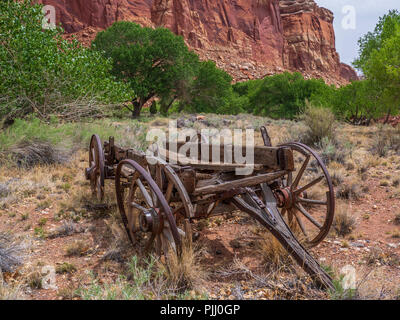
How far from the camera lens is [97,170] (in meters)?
4.77

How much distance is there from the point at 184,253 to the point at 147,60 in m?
21.0

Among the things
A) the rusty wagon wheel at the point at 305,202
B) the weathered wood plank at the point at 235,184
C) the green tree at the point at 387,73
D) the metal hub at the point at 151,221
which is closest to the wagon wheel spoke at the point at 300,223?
the rusty wagon wheel at the point at 305,202

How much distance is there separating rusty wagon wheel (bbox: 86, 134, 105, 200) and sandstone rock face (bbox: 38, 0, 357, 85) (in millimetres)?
54000

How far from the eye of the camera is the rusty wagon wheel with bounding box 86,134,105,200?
432 centimetres

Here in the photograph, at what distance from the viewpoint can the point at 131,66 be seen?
70.5ft

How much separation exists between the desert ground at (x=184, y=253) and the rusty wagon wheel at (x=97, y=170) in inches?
8.4

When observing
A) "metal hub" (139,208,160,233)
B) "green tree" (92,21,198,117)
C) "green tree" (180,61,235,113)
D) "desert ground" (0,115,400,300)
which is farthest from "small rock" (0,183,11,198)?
"green tree" (180,61,235,113)

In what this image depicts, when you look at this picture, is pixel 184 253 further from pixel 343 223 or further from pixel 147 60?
Result: pixel 147 60

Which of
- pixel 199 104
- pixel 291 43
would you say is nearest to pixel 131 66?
pixel 199 104

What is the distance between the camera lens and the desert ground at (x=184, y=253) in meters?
2.55

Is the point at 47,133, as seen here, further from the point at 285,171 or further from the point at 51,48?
the point at 285,171

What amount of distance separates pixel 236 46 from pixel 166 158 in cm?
7456

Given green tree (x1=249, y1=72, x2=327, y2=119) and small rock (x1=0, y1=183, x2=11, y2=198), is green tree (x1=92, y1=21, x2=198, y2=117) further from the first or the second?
small rock (x1=0, y1=183, x2=11, y2=198)

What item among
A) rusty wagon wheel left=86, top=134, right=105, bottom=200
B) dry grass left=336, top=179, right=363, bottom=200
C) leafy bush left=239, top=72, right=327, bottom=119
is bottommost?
dry grass left=336, top=179, right=363, bottom=200
